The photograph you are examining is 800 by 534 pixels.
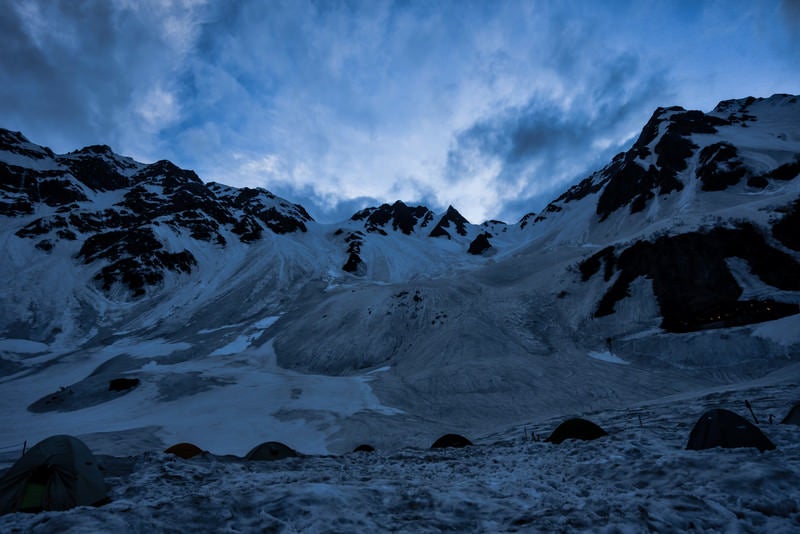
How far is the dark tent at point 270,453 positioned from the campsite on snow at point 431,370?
106 mm

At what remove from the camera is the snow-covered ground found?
6031mm

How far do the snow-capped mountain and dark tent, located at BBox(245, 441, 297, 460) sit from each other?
496cm

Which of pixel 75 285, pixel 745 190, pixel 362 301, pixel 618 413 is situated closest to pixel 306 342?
pixel 362 301

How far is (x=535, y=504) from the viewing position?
754 cm

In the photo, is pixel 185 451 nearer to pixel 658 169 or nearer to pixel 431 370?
pixel 431 370

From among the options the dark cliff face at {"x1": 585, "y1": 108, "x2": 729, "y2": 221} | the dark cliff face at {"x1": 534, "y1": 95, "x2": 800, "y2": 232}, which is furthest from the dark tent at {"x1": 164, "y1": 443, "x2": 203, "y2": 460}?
the dark cliff face at {"x1": 585, "y1": 108, "x2": 729, "y2": 221}

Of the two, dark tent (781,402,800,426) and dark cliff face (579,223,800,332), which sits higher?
dark cliff face (579,223,800,332)

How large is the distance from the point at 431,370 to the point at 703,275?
2936 cm

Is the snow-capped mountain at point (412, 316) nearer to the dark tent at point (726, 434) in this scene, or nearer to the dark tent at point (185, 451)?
the dark tent at point (185, 451)

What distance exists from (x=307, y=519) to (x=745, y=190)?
81.1 metres

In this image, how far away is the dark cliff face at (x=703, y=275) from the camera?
33844 millimetres

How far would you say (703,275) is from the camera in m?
38.8

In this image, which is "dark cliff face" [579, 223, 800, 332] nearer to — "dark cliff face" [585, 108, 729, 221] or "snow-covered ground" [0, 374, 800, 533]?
"snow-covered ground" [0, 374, 800, 533]

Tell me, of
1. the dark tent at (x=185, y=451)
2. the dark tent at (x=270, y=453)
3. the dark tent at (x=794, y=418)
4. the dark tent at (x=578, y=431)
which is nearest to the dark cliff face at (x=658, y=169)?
the dark tent at (x=794, y=418)
